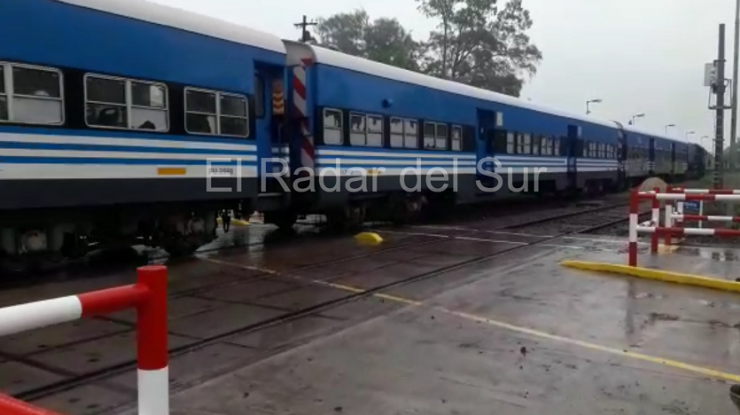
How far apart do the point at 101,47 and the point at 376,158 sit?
6897 mm

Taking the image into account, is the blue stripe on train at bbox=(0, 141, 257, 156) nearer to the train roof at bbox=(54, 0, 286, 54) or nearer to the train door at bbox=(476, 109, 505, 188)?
the train roof at bbox=(54, 0, 286, 54)

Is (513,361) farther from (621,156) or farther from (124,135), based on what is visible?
(621,156)

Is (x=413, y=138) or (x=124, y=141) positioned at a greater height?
(x=413, y=138)

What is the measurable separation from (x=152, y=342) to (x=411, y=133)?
13.9 meters

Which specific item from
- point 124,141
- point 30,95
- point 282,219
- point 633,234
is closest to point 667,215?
point 633,234

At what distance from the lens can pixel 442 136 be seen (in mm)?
17469

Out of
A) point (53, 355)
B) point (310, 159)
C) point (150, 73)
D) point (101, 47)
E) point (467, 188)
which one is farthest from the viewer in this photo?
point (467, 188)

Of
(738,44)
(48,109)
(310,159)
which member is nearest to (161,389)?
(48,109)

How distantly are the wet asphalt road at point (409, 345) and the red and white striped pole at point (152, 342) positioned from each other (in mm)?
1985

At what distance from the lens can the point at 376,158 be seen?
14.8 metres

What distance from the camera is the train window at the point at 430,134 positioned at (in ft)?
54.8

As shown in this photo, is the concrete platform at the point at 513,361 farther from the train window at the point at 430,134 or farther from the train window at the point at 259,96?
the train window at the point at 430,134

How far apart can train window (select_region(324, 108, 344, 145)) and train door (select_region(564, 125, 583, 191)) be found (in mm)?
15210

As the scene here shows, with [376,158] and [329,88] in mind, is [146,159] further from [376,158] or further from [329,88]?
[376,158]
